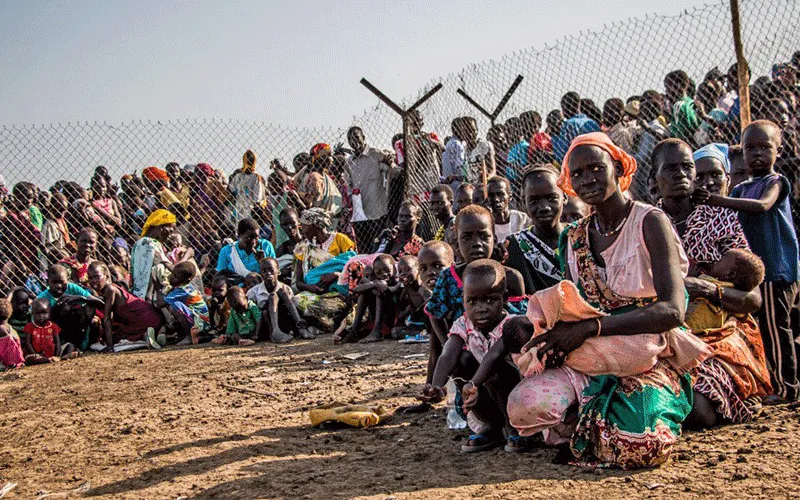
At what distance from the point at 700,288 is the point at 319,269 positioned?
20.8 feet

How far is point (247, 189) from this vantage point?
1105 cm

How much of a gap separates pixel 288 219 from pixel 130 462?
6.39m

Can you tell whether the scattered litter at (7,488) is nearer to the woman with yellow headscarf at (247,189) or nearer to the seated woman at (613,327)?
the seated woman at (613,327)

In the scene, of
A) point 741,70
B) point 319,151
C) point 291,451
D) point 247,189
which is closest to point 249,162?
point 247,189

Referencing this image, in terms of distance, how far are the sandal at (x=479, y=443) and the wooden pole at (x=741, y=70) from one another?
14.5 ft

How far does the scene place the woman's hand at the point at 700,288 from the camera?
358 cm

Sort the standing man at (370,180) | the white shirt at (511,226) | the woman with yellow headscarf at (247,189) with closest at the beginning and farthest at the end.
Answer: the white shirt at (511,226) → the standing man at (370,180) → the woman with yellow headscarf at (247,189)

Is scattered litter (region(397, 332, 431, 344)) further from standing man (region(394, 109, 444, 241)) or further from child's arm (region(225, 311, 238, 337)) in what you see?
standing man (region(394, 109, 444, 241))

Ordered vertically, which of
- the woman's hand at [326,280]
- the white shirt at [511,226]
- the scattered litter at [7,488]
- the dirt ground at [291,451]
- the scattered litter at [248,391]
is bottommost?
the scattered litter at [7,488]

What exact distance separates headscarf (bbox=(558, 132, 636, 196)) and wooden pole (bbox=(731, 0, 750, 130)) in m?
3.87

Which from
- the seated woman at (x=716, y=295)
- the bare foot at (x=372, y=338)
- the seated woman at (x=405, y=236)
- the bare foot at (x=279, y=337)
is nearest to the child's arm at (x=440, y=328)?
the seated woman at (x=716, y=295)

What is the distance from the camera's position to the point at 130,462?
379 cm

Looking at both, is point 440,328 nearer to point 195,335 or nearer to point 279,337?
point 279,337

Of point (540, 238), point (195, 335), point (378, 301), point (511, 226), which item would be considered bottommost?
point (195, 335)
